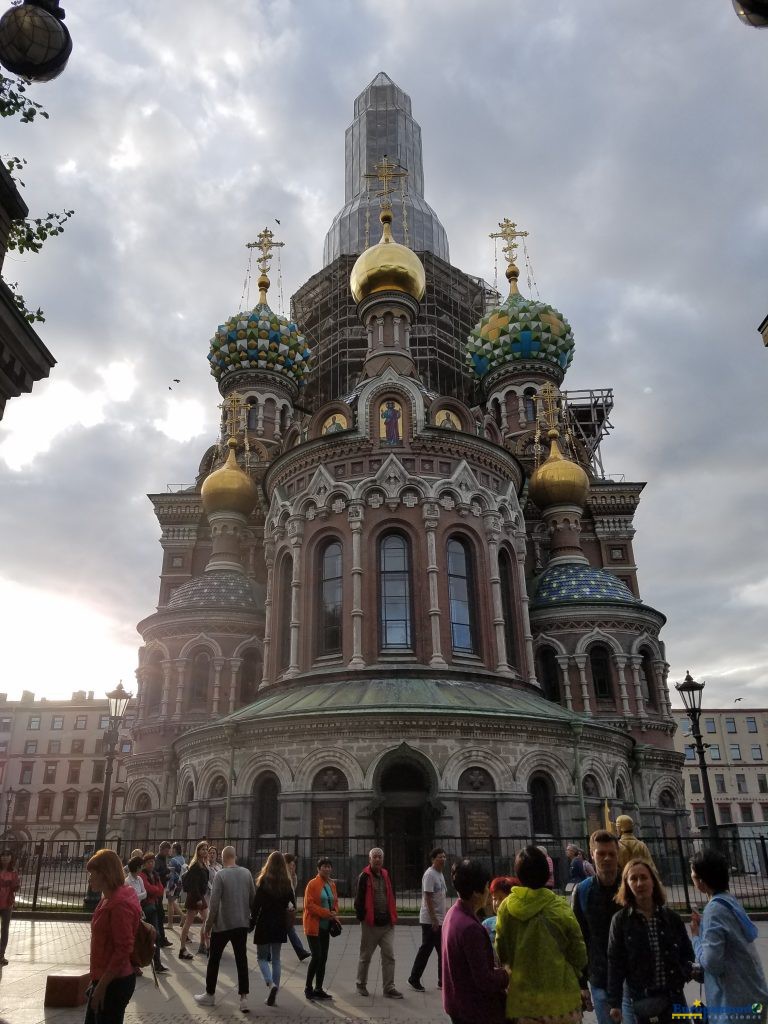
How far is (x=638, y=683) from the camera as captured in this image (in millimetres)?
28359

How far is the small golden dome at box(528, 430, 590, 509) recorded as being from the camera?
3275 cm

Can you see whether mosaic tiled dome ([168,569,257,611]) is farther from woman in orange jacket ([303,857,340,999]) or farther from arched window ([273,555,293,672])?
woman in orange jacket ([303,857,340,999])

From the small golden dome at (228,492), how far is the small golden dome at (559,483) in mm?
12059

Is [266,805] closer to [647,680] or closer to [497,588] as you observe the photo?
[497,588]

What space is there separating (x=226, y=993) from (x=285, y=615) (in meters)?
16.8

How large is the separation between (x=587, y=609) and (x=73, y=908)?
1906 centimetres

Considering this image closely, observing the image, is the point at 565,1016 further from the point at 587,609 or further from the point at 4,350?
the point at 587,609

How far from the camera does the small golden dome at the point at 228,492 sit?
109 ft

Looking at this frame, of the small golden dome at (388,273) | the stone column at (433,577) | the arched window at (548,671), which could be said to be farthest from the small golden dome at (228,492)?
the arched window at (548,671)

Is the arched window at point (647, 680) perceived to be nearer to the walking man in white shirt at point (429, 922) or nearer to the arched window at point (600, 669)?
the arched window at point (600, 669)

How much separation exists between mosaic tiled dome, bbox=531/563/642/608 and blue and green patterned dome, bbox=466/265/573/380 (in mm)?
14039

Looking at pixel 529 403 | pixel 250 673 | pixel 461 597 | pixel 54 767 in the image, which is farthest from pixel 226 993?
pixel 54 767

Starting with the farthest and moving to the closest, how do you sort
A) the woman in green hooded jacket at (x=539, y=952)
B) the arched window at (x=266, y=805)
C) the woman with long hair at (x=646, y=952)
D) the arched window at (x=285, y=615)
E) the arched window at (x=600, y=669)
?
the arched window at (x=600, y=669)
the arched window at (x=285, y=615)
the arched window at (x=266, y=805)
the woman with long hair at (x=646, y=952)
the woman in green hooded jacket at (x=539, y=952)

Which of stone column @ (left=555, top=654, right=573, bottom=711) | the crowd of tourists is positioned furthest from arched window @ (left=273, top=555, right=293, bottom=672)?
the crowd of tourists
